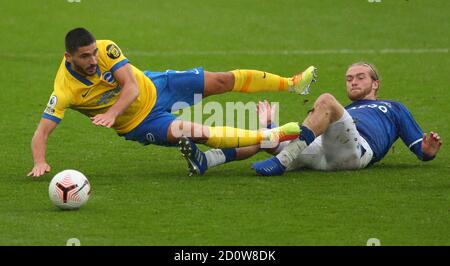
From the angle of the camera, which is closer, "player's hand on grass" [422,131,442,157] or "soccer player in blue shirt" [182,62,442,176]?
"soccer player in blue shirt" [182,62,442,176]

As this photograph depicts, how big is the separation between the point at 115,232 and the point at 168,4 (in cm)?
1374

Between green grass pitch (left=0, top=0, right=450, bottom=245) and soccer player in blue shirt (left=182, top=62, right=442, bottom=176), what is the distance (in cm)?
18

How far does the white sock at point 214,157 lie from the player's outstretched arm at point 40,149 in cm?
148

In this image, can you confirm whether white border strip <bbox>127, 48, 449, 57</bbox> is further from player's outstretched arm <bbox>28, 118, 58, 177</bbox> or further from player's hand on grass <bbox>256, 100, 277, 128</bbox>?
player's outstretched arm <bbox>28, 118, 58, 177</bbox>

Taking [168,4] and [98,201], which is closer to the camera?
[98,201]

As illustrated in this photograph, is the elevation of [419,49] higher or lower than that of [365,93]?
higher

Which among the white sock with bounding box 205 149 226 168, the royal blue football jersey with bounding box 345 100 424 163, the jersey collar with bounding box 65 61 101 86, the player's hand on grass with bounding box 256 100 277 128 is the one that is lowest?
the white sock with bounding box 205 149 226 168

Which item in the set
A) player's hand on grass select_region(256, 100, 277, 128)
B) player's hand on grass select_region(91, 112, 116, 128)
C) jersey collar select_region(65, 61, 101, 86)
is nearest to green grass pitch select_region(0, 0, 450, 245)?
player's hand on grass select_region(256, 100, 277, 128)

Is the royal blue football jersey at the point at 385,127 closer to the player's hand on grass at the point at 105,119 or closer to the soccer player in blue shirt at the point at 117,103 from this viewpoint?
the soccer player in blue shirt at the point at 117,103

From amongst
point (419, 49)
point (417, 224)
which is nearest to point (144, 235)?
point (417, 224)

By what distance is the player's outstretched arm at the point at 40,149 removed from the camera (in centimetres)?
1134

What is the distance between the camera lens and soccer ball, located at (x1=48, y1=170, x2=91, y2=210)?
1028 cm

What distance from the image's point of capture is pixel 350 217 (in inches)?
396
